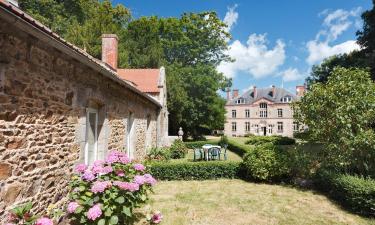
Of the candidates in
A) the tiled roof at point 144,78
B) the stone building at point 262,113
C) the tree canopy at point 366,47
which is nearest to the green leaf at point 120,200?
the tiled roof at point 144,78

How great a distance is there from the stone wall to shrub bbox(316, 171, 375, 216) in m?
7.08

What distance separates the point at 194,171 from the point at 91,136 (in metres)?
4.86

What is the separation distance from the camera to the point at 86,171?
507 centimetres

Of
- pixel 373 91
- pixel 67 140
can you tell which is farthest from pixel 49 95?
pixel 373 91

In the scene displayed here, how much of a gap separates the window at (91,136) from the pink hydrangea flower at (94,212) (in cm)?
289

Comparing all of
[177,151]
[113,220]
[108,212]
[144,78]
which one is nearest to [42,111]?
[108,212]

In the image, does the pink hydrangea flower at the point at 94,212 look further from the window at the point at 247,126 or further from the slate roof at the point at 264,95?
the window at the point at 247,126

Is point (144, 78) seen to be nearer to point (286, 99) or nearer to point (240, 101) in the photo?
point (240, 101)

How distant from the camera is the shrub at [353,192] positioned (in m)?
6.92

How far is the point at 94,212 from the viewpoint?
14.4ft

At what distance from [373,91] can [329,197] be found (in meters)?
3.69

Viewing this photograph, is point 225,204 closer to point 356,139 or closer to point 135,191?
point 135,191

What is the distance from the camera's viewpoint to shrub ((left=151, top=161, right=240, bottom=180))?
10.9 metres

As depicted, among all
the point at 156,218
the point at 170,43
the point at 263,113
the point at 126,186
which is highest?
the point at 170,43
